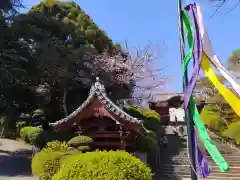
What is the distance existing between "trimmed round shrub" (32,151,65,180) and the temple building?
85.6 inches

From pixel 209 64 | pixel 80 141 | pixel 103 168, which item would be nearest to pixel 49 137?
pixel 80 141

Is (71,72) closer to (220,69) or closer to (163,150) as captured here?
(163,150)

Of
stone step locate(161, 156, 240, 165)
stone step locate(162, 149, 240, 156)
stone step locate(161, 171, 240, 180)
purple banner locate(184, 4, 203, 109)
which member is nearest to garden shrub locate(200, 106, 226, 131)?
stone step locate(162, 149, 240, 156)

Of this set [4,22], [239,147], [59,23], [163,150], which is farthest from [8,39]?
[239,147]

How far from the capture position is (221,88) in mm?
6020

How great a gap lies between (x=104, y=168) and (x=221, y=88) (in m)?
3.28

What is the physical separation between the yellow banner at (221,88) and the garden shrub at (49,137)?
973 centimetres

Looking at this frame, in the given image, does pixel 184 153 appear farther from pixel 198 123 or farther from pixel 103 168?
pixel 198 123

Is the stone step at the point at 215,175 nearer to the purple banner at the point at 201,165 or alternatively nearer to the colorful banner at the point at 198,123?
the purple banner at the point at 201,165

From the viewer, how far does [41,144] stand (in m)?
15.7

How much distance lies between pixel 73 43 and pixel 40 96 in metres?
3.98

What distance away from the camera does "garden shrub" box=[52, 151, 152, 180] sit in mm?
7043

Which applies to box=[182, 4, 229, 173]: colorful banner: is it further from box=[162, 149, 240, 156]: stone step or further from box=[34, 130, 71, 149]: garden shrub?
box=[162, 149, 240, 156]: stone step

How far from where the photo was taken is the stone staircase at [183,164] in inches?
602
